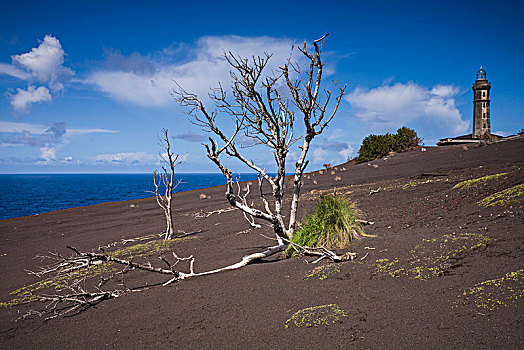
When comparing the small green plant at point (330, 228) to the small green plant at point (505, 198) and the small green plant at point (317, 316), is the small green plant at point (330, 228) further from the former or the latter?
the small green plant at point (505, 198)

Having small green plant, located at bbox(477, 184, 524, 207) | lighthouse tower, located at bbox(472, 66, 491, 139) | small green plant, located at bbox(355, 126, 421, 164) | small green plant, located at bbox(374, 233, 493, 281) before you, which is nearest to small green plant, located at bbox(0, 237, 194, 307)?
small green plant, located at bbox(374, 233, 493, 281)

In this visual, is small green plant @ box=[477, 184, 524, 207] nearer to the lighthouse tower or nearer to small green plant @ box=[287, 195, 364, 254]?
small green plant @ box=[287, 195, 364, 254]

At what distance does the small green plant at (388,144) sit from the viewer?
45.4m

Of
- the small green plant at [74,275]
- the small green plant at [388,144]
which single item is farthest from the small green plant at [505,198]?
the small green plant at [388,144]

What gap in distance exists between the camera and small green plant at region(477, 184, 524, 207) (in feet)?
23.6

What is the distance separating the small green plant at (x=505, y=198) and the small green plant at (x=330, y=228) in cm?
303

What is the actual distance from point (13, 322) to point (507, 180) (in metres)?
11.7

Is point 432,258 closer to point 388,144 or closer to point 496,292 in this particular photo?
point 496,292

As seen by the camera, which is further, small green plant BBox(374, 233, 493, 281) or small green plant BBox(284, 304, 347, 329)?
small green plant BBox(374, 233, 493, 281)

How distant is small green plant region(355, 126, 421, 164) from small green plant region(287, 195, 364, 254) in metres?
40.0

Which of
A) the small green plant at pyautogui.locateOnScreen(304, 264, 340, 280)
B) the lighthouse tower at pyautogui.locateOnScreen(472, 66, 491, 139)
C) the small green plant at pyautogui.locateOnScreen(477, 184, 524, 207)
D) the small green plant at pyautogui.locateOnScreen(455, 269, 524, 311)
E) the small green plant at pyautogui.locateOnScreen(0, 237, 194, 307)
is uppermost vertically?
the lighthouse tower at pyautogui.locateOnScreen(472, 66, 491, 139)

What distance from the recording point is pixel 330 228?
23.1 feet

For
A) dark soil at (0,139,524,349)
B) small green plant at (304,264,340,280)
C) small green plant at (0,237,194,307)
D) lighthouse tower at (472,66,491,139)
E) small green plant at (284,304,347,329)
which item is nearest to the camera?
dark soil at (0,139,524,349)

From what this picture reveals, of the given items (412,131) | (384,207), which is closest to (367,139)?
(412,131)
